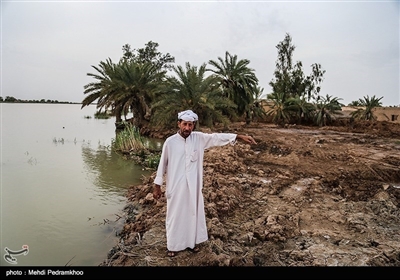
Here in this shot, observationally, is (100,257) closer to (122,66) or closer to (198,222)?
(198,222)

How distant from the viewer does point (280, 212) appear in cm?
421

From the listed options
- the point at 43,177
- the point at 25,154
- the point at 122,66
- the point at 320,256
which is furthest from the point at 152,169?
the point at 122,66

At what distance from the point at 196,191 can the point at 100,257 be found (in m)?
1.61

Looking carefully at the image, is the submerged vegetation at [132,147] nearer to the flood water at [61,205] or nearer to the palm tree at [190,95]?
the flood water at [61,205]

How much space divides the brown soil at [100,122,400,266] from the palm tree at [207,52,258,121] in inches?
436

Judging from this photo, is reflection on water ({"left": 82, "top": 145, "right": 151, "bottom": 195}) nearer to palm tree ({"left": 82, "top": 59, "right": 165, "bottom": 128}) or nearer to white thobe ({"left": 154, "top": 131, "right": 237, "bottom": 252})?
white thobe ({"left": 154, "top": 131, "right": 237, "bottom": 252})

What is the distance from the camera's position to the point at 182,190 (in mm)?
2838

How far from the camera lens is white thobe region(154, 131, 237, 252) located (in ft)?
9.32

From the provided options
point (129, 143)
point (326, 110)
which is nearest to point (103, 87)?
point (129, 143)

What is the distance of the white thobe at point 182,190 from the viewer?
2.84 meters

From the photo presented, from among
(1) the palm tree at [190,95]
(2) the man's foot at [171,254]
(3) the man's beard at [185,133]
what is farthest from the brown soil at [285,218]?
(1) the palm tree at [190,95]

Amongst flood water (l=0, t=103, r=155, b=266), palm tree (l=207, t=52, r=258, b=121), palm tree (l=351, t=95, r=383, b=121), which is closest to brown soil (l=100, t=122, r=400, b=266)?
flood water (l=0, t=103, r=155, b=266)

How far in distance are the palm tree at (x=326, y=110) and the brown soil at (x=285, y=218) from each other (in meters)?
14.4
